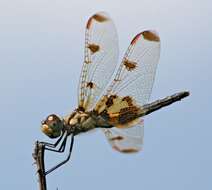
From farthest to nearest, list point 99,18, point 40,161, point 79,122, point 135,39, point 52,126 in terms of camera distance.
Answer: point 135,39 < point 99,18 < point 79,122 < point 52,126 < point 40,161

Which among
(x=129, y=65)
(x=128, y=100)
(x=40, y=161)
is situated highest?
(x=129, y=65)

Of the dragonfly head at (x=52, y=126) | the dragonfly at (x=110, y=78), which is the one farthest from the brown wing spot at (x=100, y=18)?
the dragonfly head at (x=52, y=126)

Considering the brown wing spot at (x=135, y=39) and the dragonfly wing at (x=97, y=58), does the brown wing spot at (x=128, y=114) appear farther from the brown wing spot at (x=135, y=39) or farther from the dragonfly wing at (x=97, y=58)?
the brown wing spot at (x=135, y=39)

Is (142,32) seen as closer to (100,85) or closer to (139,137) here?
(100,85)

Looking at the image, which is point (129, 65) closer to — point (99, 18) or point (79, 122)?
point (99, 18)

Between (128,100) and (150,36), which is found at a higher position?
(150,36)

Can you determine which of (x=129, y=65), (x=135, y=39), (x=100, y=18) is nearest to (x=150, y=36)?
(x=135, y=39)

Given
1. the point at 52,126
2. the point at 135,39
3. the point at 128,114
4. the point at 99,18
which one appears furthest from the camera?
the point at 135,39

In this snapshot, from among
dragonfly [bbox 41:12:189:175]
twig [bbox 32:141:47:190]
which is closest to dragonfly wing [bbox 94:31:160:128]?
dragonfly [bbox 41:12:189:175]
